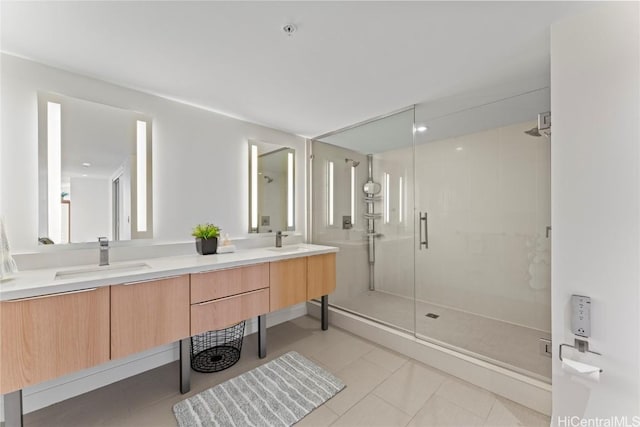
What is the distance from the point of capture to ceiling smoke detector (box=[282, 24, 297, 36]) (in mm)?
1351

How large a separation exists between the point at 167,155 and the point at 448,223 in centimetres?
300

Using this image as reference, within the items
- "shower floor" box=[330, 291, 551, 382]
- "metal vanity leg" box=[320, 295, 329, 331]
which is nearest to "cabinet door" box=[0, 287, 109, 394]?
"metal vanity leg" box=[320, 295, 329, 331]

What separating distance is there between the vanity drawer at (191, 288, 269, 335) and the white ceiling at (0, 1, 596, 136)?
65.0 inches

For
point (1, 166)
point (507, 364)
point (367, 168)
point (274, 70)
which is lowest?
point (507, 364)

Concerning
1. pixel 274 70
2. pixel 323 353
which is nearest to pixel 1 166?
pixel 274 70

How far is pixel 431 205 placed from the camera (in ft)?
9.69

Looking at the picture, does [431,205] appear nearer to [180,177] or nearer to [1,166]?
[180,177]

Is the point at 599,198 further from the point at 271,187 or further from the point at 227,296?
the point at 271,187

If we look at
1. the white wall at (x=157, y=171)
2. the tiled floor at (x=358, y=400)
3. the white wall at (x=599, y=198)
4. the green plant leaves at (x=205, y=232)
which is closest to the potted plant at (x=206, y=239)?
the green plant leaves at (x=205, y=232)

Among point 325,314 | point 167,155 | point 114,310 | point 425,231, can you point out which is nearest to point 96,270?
point 114,310

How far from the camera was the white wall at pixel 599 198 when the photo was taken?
3.96ft

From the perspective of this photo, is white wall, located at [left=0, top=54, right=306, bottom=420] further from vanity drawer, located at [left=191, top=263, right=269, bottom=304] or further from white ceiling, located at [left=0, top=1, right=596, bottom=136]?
vanity drawer, located at [left=191, top=263, right=269, bottom=304]

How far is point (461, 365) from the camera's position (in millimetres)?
1960

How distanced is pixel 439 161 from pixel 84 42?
3151 mm
